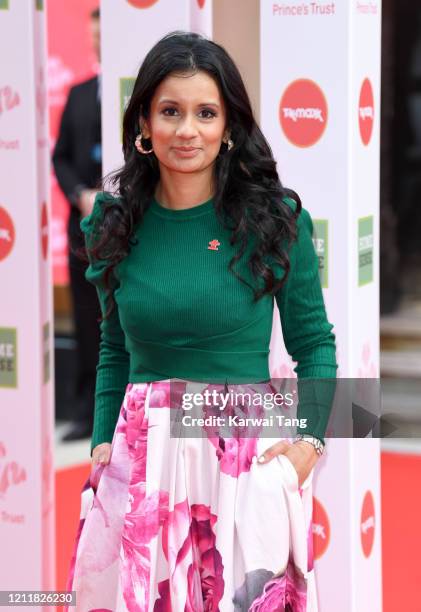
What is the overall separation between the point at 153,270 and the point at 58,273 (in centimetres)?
541

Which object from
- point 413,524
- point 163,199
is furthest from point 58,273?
point 163,199

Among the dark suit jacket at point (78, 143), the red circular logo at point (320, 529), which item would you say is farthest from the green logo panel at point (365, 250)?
the dark suit jacket at point (78, 143)

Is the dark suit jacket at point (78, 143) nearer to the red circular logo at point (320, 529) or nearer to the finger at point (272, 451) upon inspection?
the red circular logo at point (320, 529)

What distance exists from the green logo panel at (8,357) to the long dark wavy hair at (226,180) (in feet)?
3.20

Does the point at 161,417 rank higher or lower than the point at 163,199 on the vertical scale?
lower

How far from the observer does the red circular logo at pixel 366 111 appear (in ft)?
9.93

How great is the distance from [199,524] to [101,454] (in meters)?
0.26

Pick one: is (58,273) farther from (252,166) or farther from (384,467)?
(252,166)

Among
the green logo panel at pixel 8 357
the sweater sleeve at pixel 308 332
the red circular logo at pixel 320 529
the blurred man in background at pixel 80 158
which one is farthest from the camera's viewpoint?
the blurred man in background at pixel 80 158

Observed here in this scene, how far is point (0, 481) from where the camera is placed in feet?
10.7

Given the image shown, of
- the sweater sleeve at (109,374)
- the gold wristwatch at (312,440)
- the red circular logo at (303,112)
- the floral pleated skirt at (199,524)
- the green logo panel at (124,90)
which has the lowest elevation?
the floral pleated skirt at (199,524)

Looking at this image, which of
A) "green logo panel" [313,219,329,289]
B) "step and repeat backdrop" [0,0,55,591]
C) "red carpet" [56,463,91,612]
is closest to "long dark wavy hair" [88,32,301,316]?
"green logo panel" [313,219,329,289]

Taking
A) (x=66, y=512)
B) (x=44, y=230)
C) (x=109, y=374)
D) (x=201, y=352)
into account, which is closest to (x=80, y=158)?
(x=66, y=512)

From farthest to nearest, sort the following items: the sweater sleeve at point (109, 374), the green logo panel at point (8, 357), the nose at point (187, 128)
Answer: the green logo panel at point (8, 357) → the sweater sleeve at point (109, 374) → the nose at point (187, 128)
